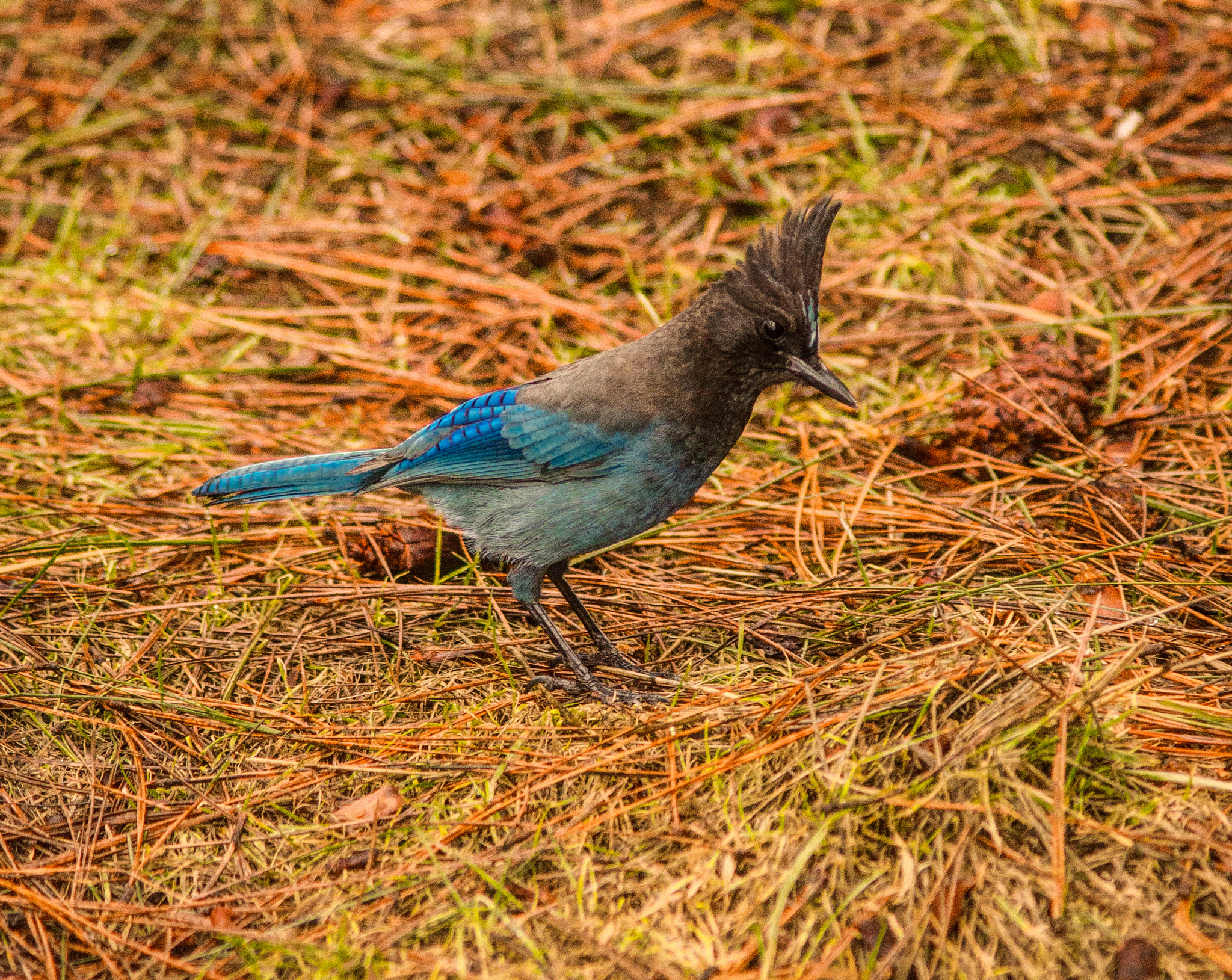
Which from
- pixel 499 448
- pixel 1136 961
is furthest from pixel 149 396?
pixel 1136 961

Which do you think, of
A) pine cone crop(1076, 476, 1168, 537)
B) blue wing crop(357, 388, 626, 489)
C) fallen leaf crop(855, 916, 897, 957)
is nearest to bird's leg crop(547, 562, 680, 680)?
blue wing crop(357, 388, 626, 489)

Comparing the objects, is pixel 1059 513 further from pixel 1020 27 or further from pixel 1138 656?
pixel 1020 27

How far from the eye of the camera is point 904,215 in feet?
18.6

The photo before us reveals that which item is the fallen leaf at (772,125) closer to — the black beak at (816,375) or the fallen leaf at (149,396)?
the black beak at (816,375)

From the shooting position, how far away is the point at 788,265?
3.56 m

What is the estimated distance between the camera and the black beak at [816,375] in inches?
142

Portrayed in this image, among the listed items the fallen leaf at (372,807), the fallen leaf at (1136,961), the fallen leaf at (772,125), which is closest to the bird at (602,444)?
the fallen leaf at (372,807)

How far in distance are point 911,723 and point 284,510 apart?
2778mm

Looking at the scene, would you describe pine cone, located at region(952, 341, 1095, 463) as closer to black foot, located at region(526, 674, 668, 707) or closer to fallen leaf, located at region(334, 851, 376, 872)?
black foot, located at region(526, 674, 668, 707)

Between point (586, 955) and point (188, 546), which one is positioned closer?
point (586, 955)

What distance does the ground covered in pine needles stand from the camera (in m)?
2.59

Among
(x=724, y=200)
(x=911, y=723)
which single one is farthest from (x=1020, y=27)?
(x=911, y=723)

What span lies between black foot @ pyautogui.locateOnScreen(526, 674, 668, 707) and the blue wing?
0.71m

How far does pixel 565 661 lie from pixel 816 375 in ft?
4.13
